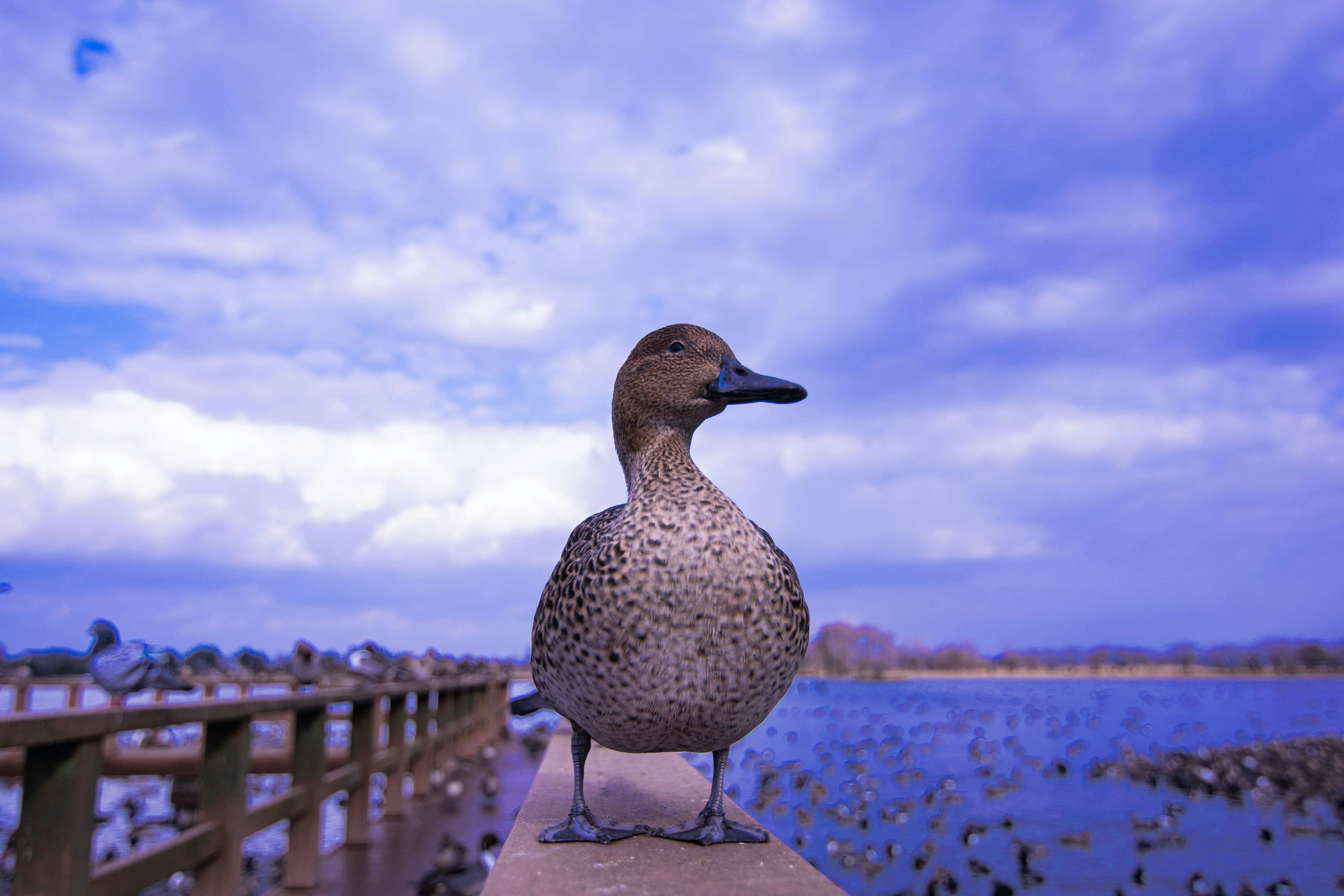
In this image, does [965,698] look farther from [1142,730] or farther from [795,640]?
[795,640]

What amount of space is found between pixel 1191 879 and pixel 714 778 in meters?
13.5

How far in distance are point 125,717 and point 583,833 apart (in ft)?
6.41

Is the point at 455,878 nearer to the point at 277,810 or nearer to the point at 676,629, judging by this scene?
the point at 277,810

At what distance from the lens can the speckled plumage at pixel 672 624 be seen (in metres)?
2.01

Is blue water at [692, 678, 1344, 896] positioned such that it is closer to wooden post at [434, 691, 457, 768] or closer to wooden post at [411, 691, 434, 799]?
wooden post at [434, 691, 457, 768]

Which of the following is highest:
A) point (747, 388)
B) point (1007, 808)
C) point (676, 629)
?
point (747, 388)

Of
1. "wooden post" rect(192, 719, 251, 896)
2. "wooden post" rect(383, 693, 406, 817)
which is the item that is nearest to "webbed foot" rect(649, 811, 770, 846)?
"wooden post" rect(192, 719, 251, 896)

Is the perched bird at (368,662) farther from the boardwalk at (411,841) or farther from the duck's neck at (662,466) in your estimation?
the duck's neck at (662,466)

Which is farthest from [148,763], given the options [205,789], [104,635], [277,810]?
[205,789]

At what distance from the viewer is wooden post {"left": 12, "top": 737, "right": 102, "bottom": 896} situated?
107 inches

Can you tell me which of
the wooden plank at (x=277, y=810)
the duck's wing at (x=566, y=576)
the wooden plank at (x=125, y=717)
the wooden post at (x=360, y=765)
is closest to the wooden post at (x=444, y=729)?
the wooden post at (x=360, y=765)

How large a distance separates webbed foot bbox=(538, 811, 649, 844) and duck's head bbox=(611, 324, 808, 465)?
3.41 ft

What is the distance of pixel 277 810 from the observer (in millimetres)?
4734

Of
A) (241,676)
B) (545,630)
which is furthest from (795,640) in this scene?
(241,676)
